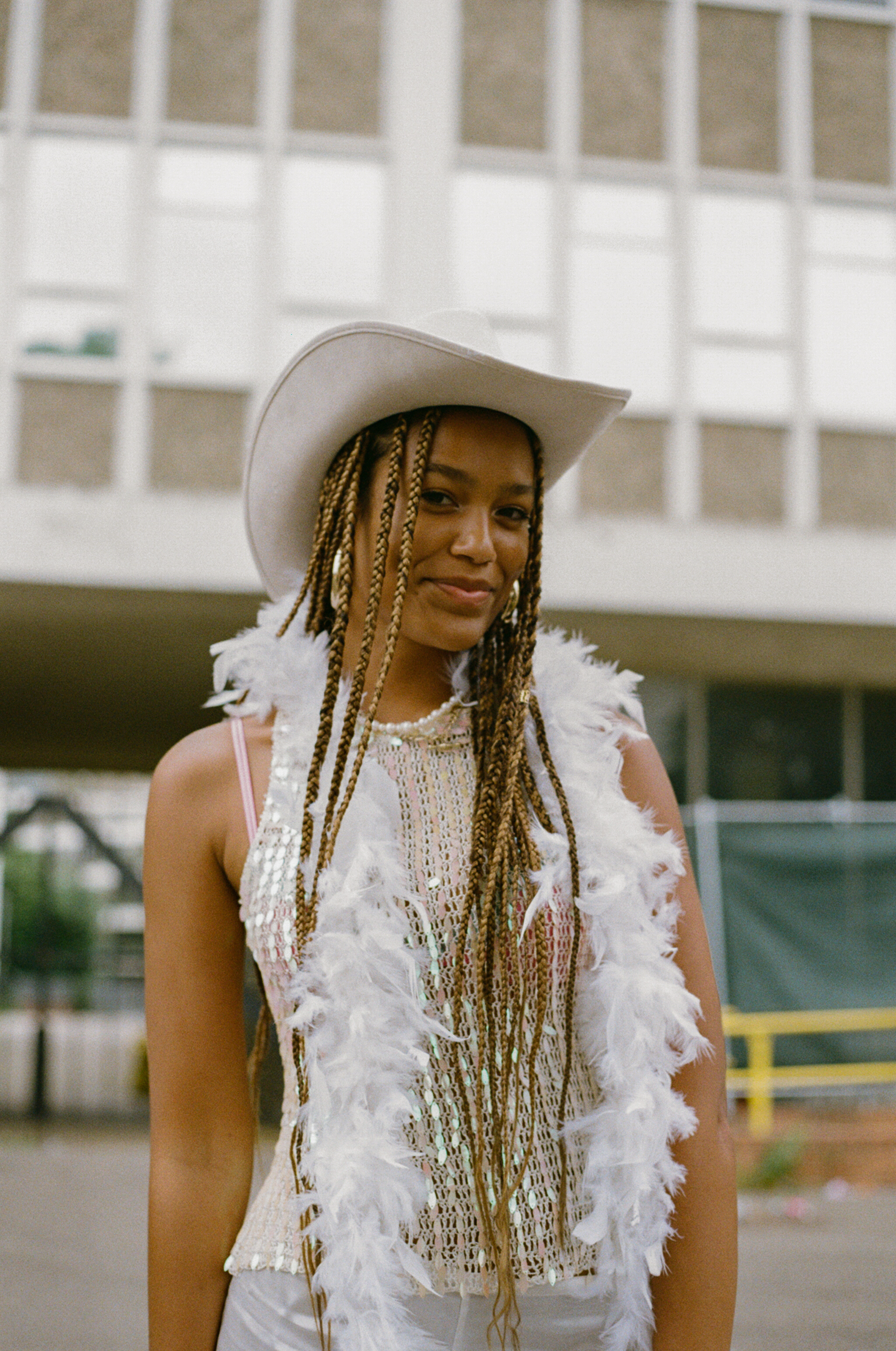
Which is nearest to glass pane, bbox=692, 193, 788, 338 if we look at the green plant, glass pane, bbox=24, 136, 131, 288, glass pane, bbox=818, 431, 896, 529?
glass pane, bbox=818, 431, 896, 529

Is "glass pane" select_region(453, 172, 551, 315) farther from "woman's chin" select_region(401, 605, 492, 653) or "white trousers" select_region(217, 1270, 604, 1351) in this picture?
"white trousers" select_region(217, 1270, 604, 1351)

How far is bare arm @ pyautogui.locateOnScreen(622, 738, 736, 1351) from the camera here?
1.65 metres

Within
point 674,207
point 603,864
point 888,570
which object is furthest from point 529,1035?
point 674,207

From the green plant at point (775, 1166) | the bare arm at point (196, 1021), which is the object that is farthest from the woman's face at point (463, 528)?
the green plant at point (775, 1166)

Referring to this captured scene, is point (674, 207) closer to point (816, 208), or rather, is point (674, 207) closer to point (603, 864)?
point (816, 208)

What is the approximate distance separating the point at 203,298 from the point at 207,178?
0.83m

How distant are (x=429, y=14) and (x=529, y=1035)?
980 centimetres

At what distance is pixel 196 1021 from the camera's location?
1809 mm

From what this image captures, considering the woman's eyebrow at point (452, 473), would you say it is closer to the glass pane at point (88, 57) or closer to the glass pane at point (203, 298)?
the glass pane at point (203, 298)

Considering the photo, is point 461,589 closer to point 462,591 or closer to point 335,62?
point 462,591

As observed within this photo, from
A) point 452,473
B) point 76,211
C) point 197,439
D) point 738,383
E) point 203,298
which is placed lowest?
point 452,473

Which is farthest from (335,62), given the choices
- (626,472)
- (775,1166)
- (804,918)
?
(775,1166)

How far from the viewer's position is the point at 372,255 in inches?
395

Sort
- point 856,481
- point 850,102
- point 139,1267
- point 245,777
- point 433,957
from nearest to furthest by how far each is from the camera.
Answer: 1. point 433,957
2. point 245,777
3. point 139,1267
4. point 856,481
5. point 850,102
